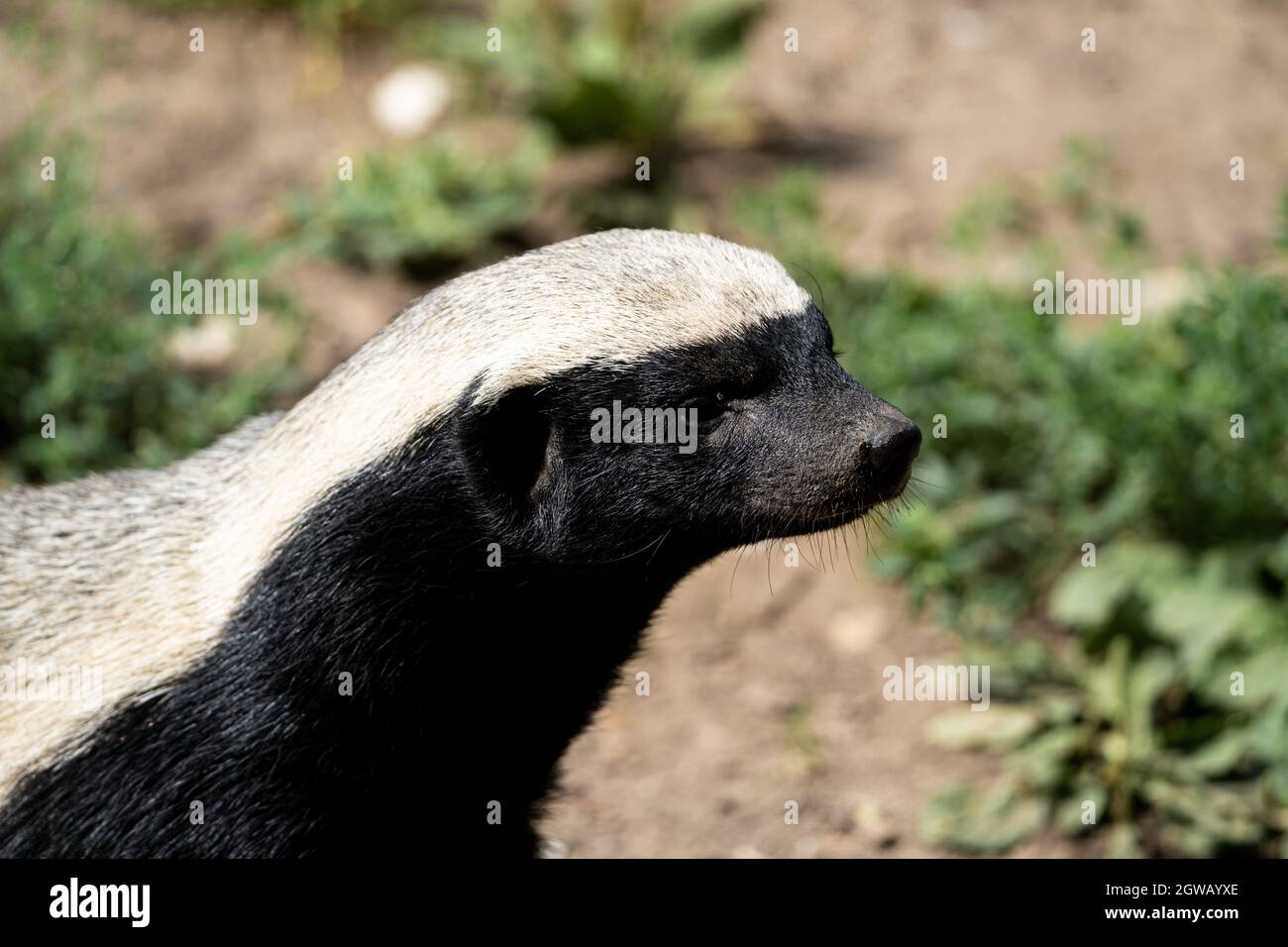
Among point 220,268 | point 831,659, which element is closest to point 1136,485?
point 831,659

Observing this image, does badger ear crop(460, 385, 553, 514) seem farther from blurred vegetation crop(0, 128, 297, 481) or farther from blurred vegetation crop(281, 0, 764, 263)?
blurred vegetation crop(281, 0, 764, 263)

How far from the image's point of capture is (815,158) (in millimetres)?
7453

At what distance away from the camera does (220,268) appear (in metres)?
6.29

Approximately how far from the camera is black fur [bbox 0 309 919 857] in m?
3.09

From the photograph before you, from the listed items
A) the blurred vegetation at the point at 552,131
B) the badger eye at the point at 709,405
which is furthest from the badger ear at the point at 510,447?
the blurred vegetation at the point at 552,131

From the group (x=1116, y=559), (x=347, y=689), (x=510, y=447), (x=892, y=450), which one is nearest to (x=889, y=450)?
(x=892, y=450)

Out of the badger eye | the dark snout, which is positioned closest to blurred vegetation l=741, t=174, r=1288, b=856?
the dark snout

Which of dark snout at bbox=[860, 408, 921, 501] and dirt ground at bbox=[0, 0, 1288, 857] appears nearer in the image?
dark snout at bbox=[860, 408, 921, 501]

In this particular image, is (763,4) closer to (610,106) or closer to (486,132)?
(610,106)

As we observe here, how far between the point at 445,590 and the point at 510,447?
0.34 meters

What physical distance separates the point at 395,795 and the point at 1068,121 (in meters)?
5.45
